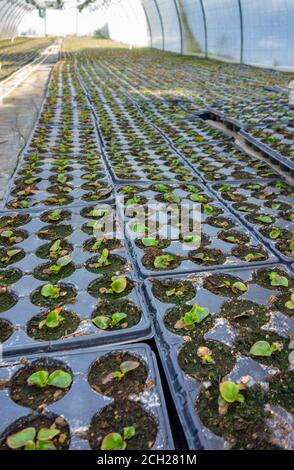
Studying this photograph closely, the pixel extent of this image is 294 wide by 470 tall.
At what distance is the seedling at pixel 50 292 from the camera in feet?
5.97

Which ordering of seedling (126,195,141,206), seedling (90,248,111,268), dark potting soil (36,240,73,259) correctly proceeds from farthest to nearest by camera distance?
seedling (126,195,141,206) < dark potting soil (36,240,73,259) < seedling (90,248,111,268)

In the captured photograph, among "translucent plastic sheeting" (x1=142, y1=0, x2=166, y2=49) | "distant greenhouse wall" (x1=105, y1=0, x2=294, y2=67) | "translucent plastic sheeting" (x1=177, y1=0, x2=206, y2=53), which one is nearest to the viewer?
"distant greenhouse wall" (x1=105, y1=0, x2=294, y2=67)

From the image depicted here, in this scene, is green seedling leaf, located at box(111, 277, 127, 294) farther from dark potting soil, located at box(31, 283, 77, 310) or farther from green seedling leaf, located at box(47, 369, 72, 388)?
green seedling leaf, located at box(47, 369, 72, 388)

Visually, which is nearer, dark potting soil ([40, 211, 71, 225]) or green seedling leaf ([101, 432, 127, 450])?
green seedling leaf ([101, 432, 127, 450])

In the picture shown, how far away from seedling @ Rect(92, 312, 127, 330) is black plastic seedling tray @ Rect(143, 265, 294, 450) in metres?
0.15

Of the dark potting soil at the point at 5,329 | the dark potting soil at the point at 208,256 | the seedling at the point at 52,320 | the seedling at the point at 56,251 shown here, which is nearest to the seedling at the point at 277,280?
the dark potting soil at the point at 208,256

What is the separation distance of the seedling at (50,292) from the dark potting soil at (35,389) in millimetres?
386

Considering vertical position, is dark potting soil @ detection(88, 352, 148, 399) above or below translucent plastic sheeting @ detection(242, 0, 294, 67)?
below

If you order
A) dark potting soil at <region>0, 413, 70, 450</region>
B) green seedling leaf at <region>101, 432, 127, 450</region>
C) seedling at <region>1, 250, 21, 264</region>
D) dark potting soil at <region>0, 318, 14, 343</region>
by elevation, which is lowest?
dark potting soil at <region>0, 413, 70, 450</region>

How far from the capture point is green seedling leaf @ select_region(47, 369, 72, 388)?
1372 millimetres

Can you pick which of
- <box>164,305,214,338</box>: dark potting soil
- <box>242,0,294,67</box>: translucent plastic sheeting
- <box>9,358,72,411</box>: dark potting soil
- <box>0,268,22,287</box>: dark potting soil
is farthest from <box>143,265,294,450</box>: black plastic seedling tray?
<box>242,0,294,67</box>: translucent plastic sheeting

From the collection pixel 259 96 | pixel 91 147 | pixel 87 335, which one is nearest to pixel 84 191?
pixel 91 147

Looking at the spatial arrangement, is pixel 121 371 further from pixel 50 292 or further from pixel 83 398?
pixel 50 292

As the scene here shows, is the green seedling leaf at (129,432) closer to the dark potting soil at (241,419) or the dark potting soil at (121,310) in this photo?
the dark potting soil at (241,419)
